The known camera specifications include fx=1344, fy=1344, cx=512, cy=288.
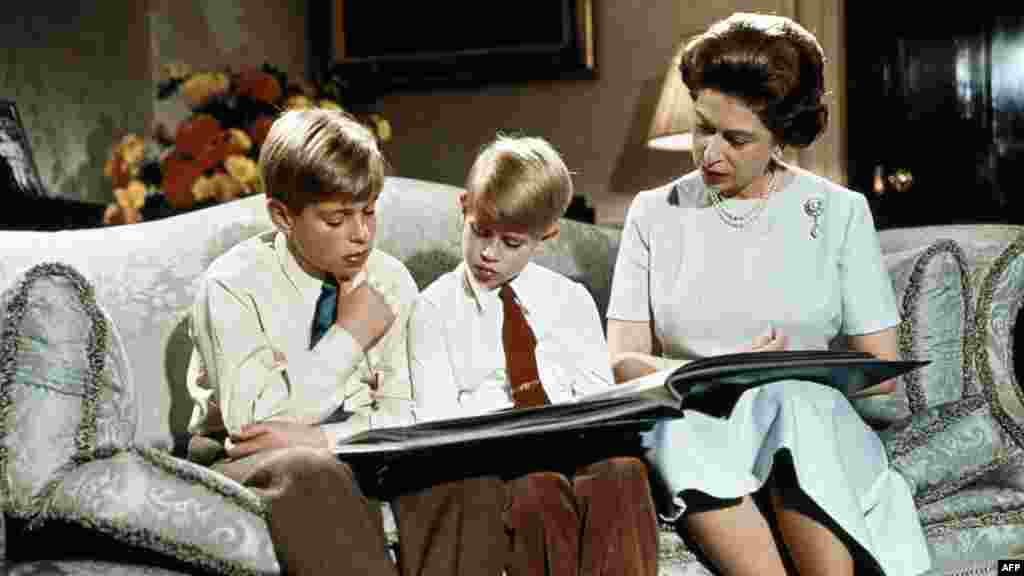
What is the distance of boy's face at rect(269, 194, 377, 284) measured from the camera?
2033 millimetres

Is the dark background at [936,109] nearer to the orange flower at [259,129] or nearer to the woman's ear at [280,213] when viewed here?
the orange flower at [259,129]

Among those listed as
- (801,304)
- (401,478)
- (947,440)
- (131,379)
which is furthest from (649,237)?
(131,379)

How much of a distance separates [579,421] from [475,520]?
0.69ft

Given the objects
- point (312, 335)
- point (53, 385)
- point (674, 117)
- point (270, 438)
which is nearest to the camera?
point (53, 385)

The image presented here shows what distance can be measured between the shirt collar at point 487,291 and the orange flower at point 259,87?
4.94 ft

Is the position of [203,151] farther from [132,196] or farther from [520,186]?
[520,186]

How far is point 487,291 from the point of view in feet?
7.32

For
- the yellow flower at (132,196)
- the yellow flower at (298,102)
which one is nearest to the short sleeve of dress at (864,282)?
the yellow flower at (298,102)

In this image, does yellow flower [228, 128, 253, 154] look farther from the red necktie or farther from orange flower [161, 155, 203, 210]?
the red necktie

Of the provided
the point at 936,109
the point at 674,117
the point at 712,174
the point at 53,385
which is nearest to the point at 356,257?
the point at 53,385

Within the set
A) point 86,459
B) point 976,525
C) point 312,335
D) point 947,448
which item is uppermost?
point 312,335

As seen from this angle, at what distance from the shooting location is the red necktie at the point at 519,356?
2.18 meters

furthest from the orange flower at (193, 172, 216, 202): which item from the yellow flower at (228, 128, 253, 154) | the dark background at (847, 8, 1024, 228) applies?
the dark background at (847, 8, 1024, 228)

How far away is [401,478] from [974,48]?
Result: 134 inches
